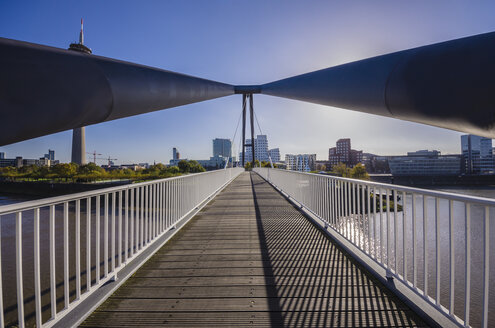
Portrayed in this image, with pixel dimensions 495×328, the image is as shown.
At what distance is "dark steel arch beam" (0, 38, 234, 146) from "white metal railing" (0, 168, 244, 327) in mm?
610

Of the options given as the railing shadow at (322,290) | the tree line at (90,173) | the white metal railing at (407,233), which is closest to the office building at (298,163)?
the tree line at (90,173)

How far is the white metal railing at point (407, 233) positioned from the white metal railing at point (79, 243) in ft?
7.59

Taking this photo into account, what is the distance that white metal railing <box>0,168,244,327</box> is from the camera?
147cm

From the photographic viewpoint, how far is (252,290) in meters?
2.16

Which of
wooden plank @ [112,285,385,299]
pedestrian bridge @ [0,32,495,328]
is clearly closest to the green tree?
pedestrian bridge @ [0,32,495,328]

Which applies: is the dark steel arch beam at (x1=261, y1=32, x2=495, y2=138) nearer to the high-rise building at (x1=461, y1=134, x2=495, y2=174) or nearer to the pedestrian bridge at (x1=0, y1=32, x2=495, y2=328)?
the pedestrian bridge at (x1=0, y1=32, x2=495, y2=328)

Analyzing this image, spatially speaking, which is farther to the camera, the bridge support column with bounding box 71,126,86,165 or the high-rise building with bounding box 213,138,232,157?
the high-rise building with bounding box 213,138,232,157

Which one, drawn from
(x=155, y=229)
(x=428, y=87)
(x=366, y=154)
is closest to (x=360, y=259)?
(x=428, y=87)

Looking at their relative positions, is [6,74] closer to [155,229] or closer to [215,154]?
[155,229]

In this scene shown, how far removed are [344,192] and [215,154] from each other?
132m

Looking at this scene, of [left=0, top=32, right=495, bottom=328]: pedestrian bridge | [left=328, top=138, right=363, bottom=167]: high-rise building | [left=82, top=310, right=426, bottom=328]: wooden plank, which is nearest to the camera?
[left=0, top=32, right=495, bottom=328]: pedestrian bridge

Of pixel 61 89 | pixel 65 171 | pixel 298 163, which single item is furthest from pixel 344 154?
pixel 61 89

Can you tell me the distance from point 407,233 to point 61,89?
4398 millimetres

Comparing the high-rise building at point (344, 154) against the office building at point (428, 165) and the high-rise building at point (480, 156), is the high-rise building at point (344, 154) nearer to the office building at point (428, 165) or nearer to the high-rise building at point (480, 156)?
the office building at point (428, 165)
